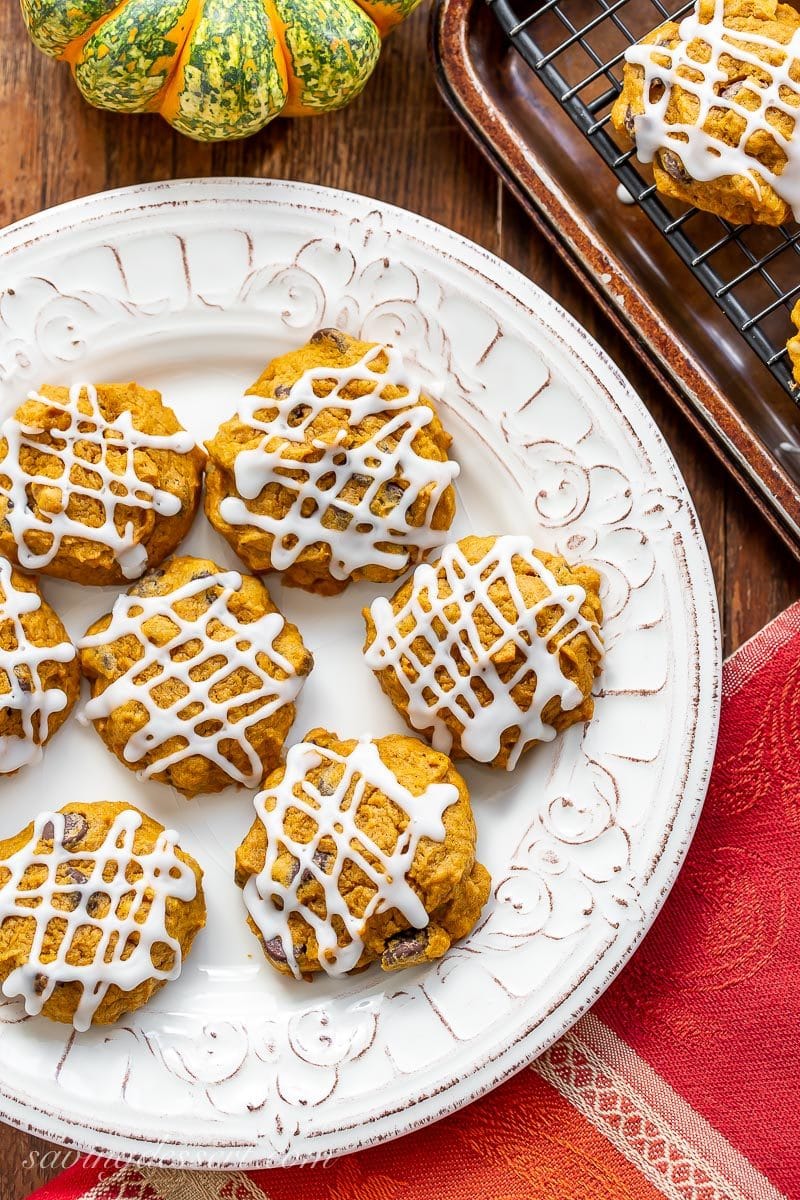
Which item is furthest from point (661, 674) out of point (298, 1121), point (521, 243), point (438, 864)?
point (298, 1121)

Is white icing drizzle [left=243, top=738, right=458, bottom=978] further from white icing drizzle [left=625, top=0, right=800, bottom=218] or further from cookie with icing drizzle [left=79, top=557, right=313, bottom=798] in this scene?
white icing drizzle [left=625, top=0, right=800, bottom=218]

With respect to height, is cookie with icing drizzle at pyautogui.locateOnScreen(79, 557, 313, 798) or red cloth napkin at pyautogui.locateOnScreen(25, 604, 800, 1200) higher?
cookie with icing drizzle at pyautogui.locateOnScreen(79, 557, 313, 798)

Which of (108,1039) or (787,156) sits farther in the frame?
(108,1039)

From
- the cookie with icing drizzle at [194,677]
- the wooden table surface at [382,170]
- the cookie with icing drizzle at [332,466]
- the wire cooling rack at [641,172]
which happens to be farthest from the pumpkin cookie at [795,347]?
the cookie with icing drizzle at [194,677]

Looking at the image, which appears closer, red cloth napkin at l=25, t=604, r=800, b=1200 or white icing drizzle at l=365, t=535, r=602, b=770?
white icing drizzle at l=365, t=535, r=602, b=770

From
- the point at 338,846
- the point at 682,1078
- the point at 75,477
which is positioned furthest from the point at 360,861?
the point at 75,477

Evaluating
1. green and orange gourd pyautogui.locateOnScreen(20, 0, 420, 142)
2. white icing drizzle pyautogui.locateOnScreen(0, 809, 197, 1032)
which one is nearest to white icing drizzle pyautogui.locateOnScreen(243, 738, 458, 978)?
white icing drizzle pyautogui.locateOnScreen(0, 809, 197, 1032)

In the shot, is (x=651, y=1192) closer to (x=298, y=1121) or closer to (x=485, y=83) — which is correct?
(x=298, y=1121)
